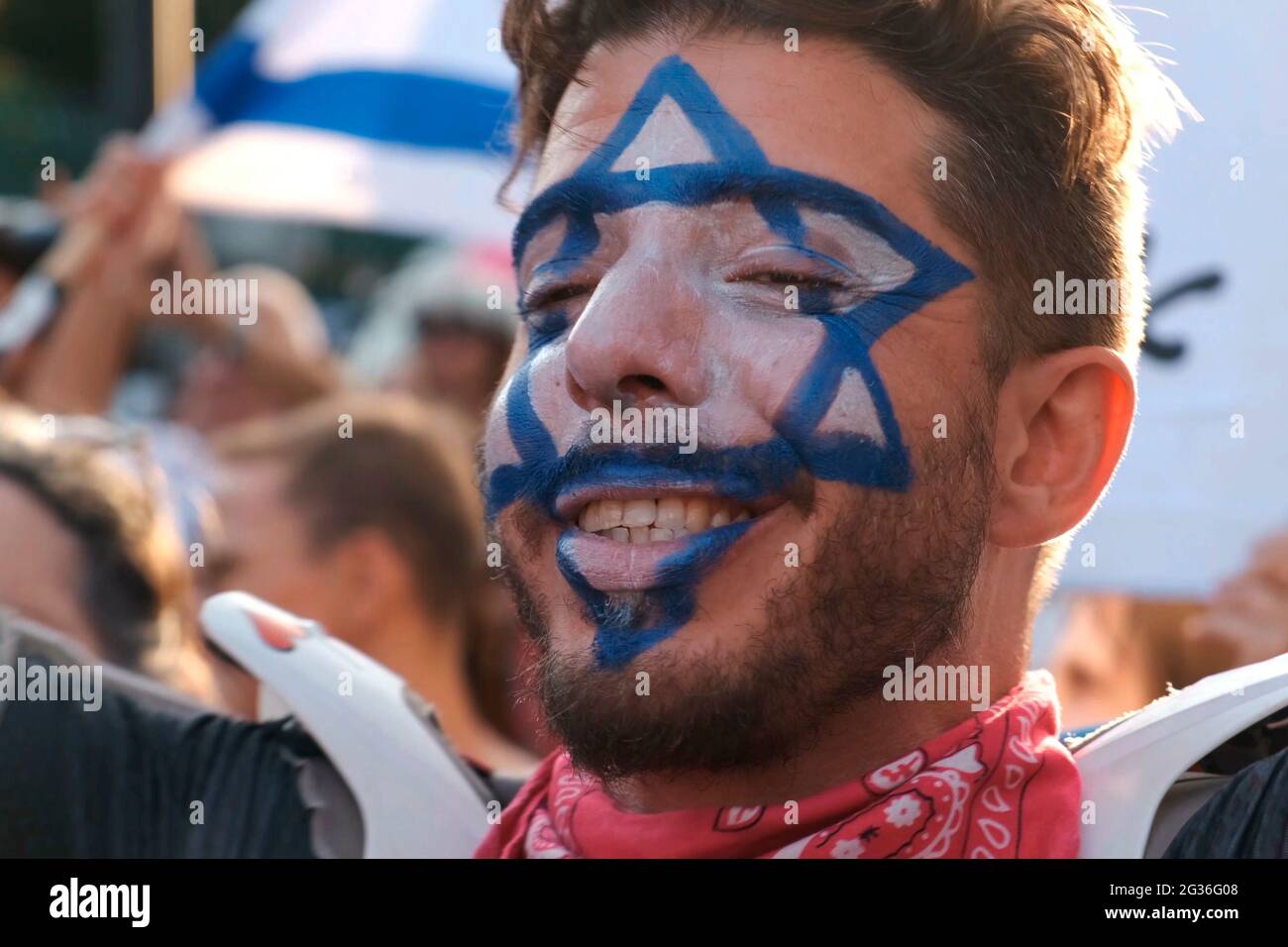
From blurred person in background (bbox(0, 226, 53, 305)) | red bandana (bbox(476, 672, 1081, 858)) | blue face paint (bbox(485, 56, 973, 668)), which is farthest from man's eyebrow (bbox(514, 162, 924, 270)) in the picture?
blurred person in background (bbox(0, 226, 53, 305))

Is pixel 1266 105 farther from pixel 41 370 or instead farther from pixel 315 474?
pixel 41 370

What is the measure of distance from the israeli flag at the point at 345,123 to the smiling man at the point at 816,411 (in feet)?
9.83

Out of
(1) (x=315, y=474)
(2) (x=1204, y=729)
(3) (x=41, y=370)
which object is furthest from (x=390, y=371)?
(2) (x=1204, y=729)

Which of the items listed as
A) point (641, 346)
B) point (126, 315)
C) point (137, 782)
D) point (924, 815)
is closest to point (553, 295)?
point (641, 346)

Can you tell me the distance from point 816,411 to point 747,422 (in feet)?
0.27

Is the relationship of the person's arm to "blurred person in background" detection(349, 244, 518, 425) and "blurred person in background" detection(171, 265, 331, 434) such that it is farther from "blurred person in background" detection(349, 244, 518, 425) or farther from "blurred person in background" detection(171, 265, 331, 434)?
"blurred person in background" detection(349, 244, 518, 425)

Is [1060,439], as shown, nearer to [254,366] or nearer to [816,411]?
[816,411]

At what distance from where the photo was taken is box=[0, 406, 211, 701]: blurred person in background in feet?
10.4

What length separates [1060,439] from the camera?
2.00 m

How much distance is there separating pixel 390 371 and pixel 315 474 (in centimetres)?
147

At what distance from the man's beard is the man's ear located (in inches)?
2.1

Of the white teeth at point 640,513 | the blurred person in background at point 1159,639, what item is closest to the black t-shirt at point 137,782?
the white teeth at point 640,513

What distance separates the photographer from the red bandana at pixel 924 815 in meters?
1.85

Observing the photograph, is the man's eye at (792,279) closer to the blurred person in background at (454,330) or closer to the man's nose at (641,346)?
the man's nose at (641,346)
